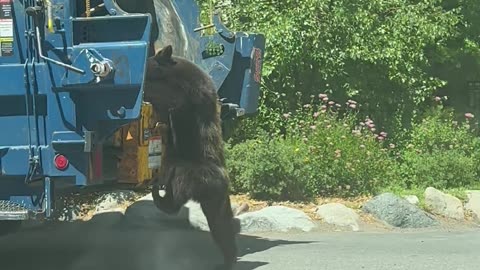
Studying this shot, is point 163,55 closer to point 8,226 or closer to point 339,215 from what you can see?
point 8,226

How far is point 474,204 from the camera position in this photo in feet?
34.6

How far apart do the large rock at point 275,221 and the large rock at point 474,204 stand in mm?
2399

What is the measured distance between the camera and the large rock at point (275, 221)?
9281 millimetres

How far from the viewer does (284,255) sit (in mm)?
7734

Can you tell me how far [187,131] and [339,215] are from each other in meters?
3.99

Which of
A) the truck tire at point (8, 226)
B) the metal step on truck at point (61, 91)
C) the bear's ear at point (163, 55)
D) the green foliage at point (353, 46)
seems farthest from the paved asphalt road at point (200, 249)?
the green foliage at point (353, 46)

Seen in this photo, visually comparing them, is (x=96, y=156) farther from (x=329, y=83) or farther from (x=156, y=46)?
(x=329, y=83)

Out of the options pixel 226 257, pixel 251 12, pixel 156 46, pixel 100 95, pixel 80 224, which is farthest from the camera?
pixel 251 12

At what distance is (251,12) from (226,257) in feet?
21.9

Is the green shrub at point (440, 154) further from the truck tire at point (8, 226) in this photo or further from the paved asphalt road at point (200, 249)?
the truck tire at point (8, 226)

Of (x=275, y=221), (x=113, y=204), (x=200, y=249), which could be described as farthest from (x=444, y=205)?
(x=113, y=204)

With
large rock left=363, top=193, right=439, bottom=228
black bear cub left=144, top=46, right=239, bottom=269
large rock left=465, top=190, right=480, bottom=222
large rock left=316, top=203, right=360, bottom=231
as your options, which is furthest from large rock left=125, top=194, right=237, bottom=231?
large rock left=465, top=190, right=480, bottom=222

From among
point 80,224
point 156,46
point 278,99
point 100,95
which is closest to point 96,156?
point 100,95

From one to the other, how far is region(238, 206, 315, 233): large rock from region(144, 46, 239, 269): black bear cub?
9.77 ft
